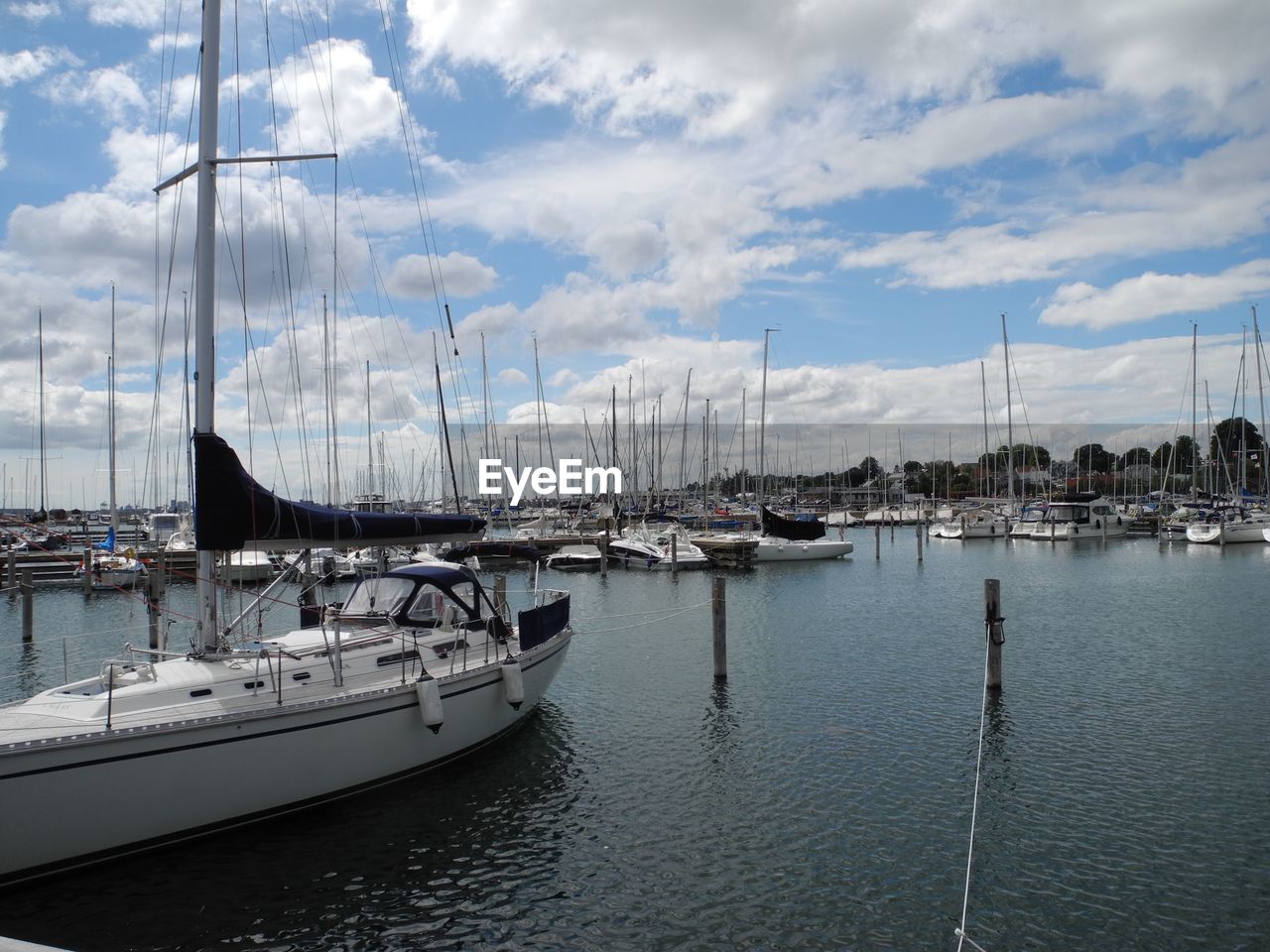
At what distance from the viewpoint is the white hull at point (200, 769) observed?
902 centimetres

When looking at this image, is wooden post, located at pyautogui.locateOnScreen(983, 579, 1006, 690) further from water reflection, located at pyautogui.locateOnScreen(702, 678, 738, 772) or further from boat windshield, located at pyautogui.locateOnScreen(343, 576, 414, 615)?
boat windshield, located at pyautogui.locateOnScreen(343, 576, 414, 615)

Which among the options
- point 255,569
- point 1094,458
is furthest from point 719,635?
point 1094,458

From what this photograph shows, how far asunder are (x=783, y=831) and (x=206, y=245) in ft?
37.8

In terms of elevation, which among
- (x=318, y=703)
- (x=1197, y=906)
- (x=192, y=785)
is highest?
(x=318, y=703)

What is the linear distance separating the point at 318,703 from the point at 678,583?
33.9 m

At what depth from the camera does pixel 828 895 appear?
9922mm

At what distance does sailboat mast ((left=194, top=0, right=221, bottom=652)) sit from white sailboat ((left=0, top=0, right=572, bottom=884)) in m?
0.02

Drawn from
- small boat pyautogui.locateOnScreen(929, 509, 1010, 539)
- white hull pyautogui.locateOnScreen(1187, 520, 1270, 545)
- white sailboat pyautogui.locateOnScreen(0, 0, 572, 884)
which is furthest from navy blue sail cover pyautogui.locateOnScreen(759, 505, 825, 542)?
white sailboat pyautogui.locateOnScreen(0, 0, 572, 884)

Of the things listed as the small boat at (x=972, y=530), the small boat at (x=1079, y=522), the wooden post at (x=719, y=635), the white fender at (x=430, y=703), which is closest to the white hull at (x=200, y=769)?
the white fender at (x=430, y=703)

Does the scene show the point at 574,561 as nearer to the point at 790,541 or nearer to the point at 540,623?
the point at 790,541

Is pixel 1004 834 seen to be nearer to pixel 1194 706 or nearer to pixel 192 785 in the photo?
pixel 1194 706

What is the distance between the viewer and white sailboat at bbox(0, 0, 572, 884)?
9.30 metres

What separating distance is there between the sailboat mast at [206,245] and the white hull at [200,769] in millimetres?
2577

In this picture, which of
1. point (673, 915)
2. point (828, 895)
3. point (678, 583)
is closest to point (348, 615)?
point (673, 915)
